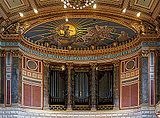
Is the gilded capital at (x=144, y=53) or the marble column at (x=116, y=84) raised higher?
the gilded capital at (x=144, y=53)

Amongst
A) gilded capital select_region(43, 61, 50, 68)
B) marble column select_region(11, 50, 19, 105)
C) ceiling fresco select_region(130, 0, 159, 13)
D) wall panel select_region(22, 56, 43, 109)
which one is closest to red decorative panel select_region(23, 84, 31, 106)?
wall panel select_region(22, 56, 43, 109)

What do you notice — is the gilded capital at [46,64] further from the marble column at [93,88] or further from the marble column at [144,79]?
the marble column at [144,79]

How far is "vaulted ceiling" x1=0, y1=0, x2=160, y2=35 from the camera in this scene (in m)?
22.1

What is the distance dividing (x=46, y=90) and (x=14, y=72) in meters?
3.77

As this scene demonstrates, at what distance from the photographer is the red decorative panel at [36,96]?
995 inches

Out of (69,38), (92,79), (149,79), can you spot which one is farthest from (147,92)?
(69,38)

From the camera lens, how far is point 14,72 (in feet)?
77.2

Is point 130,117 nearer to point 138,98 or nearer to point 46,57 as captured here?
point 138,98

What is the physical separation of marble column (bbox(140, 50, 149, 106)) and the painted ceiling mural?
8.35 feet

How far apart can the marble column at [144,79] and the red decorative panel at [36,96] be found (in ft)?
26.7

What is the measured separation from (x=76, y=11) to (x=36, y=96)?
7.60 meters

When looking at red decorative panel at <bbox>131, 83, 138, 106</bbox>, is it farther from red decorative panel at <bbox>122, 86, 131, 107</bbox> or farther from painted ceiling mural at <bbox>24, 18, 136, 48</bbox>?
painted ceiling mural at <bbox>24, 18, 136, 48</bbox>

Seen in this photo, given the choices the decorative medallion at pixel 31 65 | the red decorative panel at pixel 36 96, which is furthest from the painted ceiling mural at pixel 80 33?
the red decorative panel at pixel 36 96

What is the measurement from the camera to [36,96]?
25.5 m
